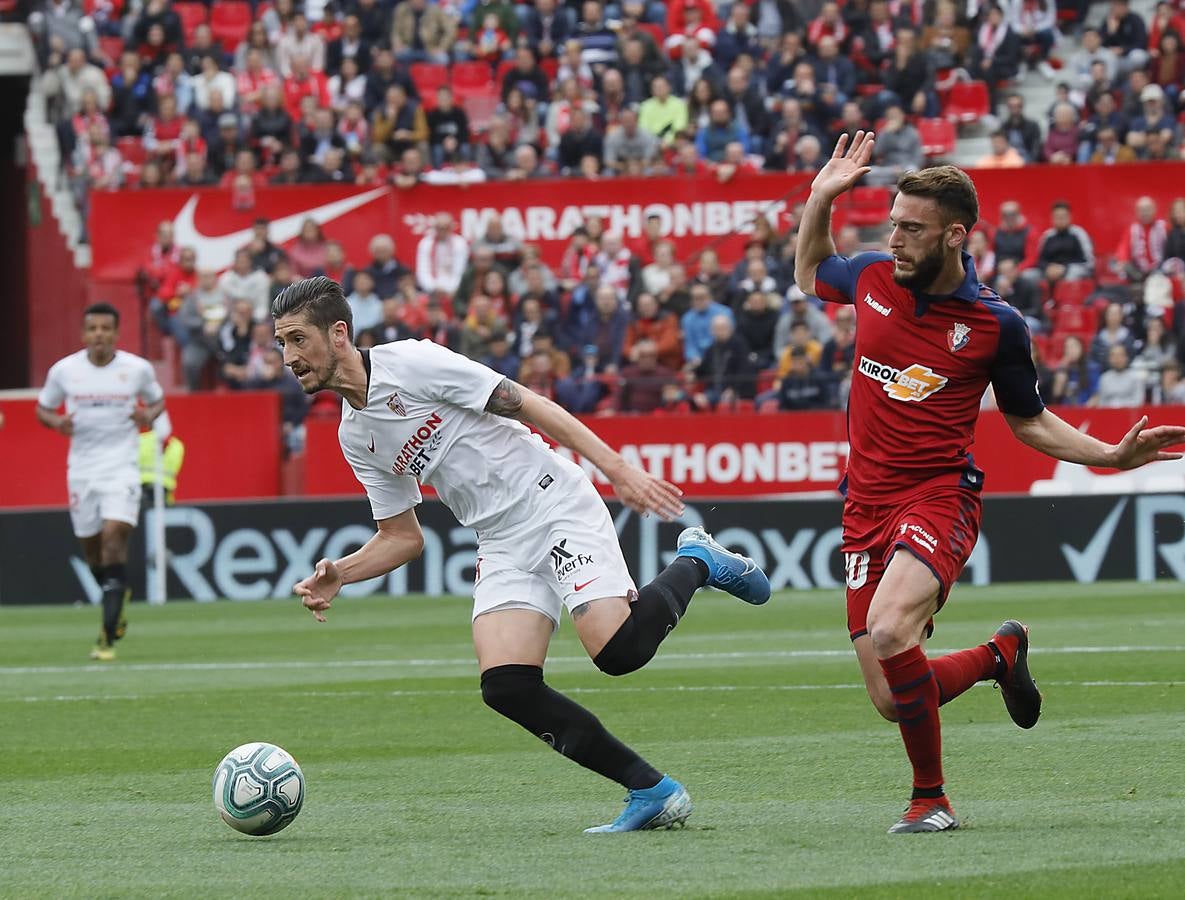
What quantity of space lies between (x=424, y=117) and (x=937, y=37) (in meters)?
6.61

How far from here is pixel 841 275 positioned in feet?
24.9

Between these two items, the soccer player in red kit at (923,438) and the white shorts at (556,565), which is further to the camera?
the white shorts at (556,565)

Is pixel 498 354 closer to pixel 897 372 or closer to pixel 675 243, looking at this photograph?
pixel 675 243

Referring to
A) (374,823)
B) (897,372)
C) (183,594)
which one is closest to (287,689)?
(374,823)

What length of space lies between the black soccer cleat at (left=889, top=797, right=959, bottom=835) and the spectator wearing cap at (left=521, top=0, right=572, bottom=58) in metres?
21.8

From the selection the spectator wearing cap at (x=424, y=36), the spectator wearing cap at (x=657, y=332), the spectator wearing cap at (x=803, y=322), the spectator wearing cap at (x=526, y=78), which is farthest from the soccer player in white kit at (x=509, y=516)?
the spectator wearing cap at (x=424, y=36)

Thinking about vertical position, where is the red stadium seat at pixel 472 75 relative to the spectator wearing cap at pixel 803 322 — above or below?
above

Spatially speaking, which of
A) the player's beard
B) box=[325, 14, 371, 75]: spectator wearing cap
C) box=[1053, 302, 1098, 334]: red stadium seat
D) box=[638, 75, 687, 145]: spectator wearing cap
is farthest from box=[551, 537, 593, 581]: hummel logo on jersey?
box=[325, 14, 371, 75]: spectator wearing cap

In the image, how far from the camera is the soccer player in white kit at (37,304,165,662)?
15734 mm

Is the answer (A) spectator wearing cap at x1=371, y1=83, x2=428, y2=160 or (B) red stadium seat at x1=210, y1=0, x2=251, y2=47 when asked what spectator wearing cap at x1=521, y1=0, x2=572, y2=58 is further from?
(B) red stadium seat at x1=210, y1=0, x2=251, y2=47

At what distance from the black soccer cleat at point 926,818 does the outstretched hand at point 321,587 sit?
2173 millimetres

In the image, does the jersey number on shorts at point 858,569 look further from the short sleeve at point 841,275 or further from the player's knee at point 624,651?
the short sleeve at point 841,275

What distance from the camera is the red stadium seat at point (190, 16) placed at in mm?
29203

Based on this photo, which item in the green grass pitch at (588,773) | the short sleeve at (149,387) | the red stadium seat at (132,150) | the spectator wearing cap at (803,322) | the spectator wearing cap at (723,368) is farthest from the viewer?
the red stadium seat at (132,150)
